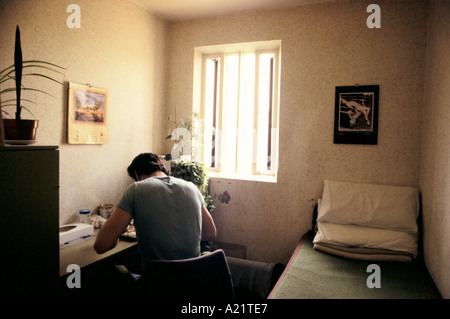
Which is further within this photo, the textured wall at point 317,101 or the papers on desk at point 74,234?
the textured wall at point 317,101

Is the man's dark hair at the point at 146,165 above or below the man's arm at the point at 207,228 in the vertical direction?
above

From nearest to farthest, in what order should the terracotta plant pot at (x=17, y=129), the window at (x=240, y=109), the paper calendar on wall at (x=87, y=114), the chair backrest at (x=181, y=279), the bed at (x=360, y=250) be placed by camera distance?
the chair backrest at (x=181, y=279), the terracotta plant pot at (x=17, y=129), the bed at (x=360, y=250), the paper calendar on wall at (x=87, y=114), the window at (x=240, y=109)

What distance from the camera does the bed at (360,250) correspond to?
1.95m

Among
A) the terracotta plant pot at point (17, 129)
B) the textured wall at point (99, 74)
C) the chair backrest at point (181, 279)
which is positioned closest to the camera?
the chair backrest at point (181, 279)

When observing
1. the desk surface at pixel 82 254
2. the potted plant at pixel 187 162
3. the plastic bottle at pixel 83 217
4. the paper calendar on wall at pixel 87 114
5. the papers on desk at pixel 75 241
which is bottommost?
the desk surface at pixel 82 254

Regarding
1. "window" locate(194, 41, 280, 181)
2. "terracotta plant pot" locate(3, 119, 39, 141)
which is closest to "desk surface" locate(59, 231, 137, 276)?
"terracotta plant pot" locate(3, 119, 39, 141)

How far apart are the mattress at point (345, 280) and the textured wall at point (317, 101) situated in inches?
31.0

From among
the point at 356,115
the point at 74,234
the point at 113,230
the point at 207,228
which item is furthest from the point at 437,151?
the point at 74,234

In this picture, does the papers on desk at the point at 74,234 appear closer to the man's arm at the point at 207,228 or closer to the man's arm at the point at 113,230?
the man's arm at the point at 113,230

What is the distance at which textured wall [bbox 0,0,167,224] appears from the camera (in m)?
2.20

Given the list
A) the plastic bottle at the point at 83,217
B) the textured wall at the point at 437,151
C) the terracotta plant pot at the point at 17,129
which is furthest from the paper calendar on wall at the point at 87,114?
the textured wall at the point at 437,151

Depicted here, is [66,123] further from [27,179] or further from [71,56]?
[27,179]

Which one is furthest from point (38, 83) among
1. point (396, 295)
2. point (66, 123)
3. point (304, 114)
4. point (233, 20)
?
point (396, 295)

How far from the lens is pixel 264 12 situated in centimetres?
321
